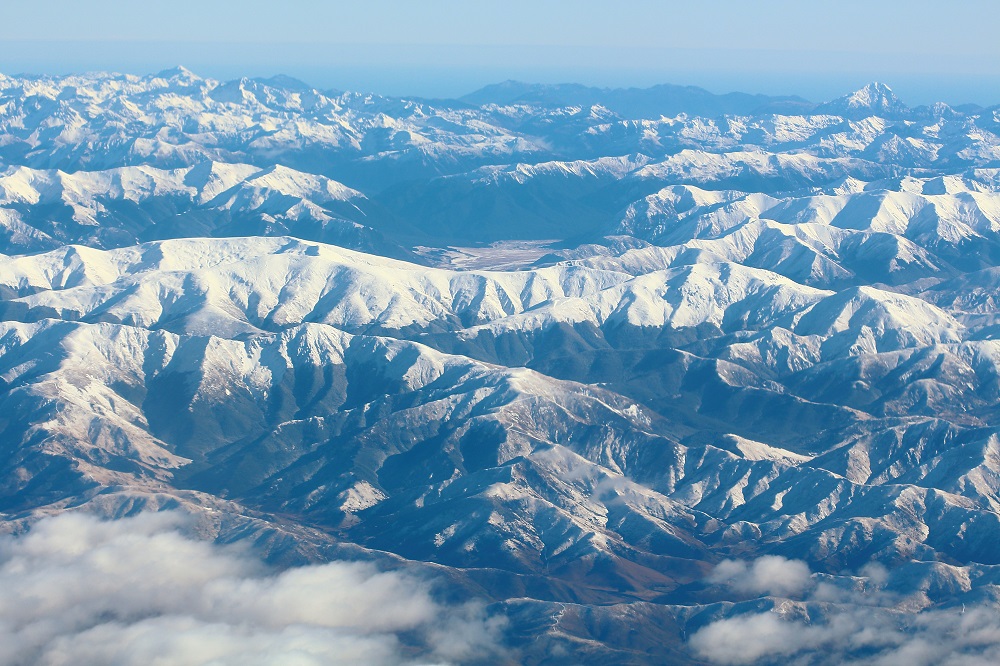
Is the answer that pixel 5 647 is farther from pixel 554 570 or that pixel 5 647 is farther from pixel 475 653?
pixel 554 570

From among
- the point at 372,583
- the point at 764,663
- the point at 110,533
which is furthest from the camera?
the point at 110,533

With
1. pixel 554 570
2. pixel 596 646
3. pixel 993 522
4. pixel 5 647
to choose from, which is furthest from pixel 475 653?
pixel 993 522

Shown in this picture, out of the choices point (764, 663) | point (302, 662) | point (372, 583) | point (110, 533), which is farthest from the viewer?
point (110, 533)

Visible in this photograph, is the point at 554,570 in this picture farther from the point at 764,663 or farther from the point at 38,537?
the point at 38,537

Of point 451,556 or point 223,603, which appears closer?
point 223,603

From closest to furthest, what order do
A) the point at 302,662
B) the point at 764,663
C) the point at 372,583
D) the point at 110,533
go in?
the point at 302,662
the point at 764,663
the point at 372,583
the point at 110,533

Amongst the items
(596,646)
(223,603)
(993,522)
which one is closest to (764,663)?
(596,646)

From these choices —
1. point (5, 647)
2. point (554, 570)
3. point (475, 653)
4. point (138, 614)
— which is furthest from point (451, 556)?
point (5, 647)

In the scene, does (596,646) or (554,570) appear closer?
(596,646)
